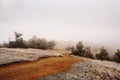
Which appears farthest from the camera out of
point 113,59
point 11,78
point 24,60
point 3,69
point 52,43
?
point 52,43

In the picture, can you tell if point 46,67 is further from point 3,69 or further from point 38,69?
point 3,69

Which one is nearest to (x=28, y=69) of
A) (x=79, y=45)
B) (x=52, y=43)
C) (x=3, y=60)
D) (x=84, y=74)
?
(x=3, y=60)

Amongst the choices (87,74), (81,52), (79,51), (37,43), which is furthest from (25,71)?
(37,43)

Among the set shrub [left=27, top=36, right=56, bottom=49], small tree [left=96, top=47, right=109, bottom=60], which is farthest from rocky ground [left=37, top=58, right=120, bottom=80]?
shrub [left=27, top=36, right=56, bottom=49]

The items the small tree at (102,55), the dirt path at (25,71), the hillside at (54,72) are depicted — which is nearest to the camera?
the dirt path at (25,71)

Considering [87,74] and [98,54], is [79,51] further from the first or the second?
[87,74]

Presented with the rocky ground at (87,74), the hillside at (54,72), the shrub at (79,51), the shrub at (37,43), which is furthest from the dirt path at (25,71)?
the shrub at (37,43)

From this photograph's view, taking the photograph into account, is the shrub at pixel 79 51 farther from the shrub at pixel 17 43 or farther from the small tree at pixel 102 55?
the shrub at pixel 17 43

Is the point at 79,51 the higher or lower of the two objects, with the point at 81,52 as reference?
higher

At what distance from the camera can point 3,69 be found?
19.9m

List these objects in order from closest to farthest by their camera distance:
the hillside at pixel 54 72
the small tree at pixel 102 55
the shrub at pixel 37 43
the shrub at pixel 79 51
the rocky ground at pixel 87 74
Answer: the hillside at pixel 54 72 < the rocky ground at pixel 87 74 < the small tree at pixel 102 55 < the shrub at pixel 79 51 < the shrub at pixel 37 43

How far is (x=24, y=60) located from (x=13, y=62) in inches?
69.5

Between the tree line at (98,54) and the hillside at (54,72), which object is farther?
the tree line at (98,54)

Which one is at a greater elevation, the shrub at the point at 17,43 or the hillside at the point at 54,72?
the shrub at the point at 17,43
